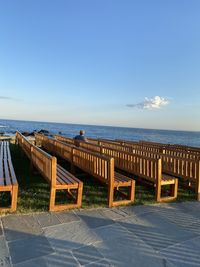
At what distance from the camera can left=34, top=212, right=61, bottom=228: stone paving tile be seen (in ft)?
14.0

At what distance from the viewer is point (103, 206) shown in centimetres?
530

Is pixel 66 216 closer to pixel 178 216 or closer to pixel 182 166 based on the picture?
pixel 178 216

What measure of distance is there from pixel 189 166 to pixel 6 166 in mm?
4738

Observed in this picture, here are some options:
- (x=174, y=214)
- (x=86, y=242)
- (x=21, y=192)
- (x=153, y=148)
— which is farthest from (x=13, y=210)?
(x=153, y=148)

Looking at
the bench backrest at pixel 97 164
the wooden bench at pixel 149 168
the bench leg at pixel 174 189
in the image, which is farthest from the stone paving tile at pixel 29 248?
the bench leg at pixel 174 189

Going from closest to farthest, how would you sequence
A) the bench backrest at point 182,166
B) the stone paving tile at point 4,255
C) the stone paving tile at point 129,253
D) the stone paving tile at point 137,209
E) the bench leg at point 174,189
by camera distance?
the stone paving tile at point 4,255 < the stone paving tile at point 129,253 < the stone paving tile at point 137,209 < the bench leg at point 174,189 < the bench backrest at point 182,166

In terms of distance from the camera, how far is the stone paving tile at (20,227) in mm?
3803

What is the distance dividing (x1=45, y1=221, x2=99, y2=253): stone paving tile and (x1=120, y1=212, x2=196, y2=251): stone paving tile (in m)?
0.72

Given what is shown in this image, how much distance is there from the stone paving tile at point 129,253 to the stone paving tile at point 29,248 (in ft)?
2.32

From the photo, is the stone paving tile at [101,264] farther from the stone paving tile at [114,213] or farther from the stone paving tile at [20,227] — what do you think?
the stone paving tile at [114,213]

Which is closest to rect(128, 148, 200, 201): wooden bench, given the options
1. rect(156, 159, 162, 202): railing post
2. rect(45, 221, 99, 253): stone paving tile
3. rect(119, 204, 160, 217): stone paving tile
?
rect(156, 159, 162, 202): railing post

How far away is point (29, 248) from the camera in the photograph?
3428 mm

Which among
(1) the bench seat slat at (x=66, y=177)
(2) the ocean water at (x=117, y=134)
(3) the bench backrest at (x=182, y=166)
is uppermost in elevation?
(3) the bench backrest at (x=182, y=166)

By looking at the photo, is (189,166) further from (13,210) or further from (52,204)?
(13,210)
